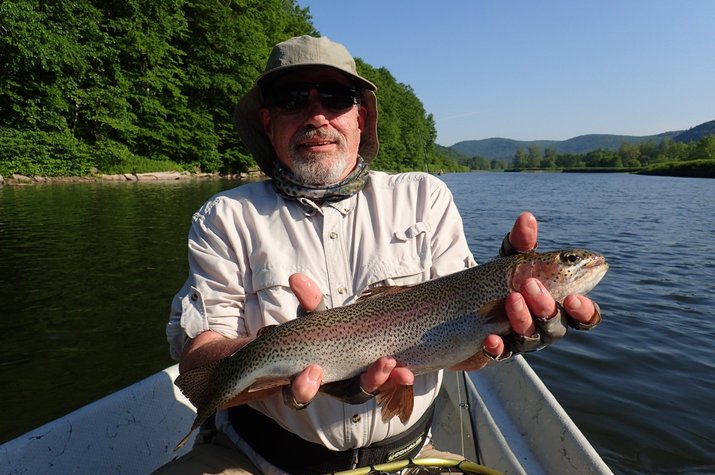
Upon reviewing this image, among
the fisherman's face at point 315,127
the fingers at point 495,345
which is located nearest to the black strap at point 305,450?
the fingers at point 495,345

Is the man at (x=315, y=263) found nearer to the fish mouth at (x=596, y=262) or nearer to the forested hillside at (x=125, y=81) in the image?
the fish mouth at (x=596, y=262)

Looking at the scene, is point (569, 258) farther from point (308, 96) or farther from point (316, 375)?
point (308, 96)

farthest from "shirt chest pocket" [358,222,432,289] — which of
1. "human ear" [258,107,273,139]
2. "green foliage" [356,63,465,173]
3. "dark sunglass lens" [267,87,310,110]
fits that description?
"green foliage" [356,63,465,173]

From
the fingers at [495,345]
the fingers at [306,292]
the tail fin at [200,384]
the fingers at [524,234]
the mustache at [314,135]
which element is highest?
the mustache at [314,135]

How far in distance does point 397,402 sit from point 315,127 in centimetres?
171

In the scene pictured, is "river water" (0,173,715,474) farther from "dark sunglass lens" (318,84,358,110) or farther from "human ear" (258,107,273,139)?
"dark sunglass lens" (318,84,358,110)

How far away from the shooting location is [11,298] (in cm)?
843

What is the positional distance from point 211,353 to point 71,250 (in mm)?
11368

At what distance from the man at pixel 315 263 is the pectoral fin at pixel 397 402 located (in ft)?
Answer: 0.24

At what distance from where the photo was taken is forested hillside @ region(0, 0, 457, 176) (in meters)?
25.7

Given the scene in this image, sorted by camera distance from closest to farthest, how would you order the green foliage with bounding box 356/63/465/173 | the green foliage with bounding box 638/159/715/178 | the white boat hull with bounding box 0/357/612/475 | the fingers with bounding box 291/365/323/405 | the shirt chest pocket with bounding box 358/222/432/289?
the fingers with bounding box 291/365/323/405 < the shirt chest pocket with bounding box 358/222/432/289 < the white boat hull with bounding box 0/357/612/475 < the green foliage with bounding box 356/63/465/173 < the green foliage with bounding box 638/159/715/178

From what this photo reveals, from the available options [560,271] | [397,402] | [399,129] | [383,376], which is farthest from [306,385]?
[399,129]

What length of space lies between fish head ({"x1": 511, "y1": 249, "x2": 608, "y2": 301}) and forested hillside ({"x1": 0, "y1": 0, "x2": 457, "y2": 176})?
29.7 meters

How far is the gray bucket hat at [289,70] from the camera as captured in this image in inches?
114
